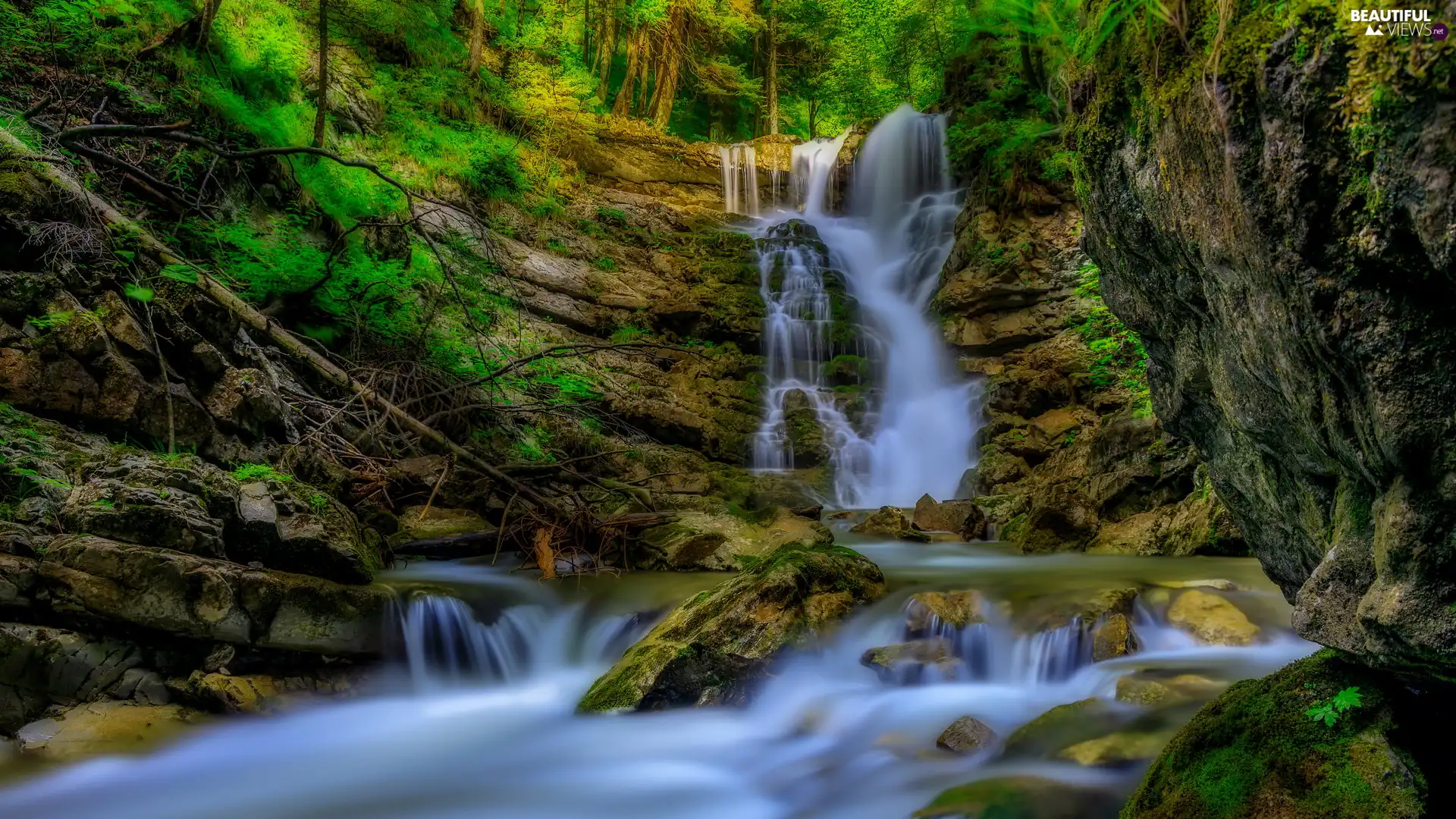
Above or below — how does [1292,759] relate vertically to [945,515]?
above

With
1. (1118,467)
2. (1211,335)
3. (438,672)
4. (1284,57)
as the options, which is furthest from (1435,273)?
(1118,467)

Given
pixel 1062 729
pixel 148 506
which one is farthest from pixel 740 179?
pixel 1062 729

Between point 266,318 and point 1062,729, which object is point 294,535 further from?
point 1062,729

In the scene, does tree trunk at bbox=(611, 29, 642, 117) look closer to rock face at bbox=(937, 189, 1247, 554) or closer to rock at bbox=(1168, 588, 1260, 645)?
rock face at bbox=(937, 189, 1247, 554)

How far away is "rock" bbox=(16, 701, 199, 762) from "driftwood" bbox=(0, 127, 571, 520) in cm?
336

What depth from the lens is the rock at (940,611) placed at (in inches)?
228

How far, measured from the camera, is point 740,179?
2120 centimetres

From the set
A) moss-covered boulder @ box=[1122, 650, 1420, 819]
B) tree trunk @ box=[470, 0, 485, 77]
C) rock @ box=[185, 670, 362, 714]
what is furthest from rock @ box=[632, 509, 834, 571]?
tree trunk @ box=[470, 0, 485, 77]

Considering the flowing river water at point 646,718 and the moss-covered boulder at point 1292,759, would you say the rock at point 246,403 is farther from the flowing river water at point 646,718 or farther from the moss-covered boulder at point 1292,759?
the moss-covered boulder at point 1292,759

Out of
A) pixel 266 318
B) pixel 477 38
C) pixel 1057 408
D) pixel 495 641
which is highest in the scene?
pixel 477 38

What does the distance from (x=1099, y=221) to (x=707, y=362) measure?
11541 mm

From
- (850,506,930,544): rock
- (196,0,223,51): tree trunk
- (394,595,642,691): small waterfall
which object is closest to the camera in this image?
(394,595,642,691): small waterfall

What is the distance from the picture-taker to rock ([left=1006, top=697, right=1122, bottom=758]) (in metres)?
3.95

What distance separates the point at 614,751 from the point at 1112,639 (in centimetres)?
346
